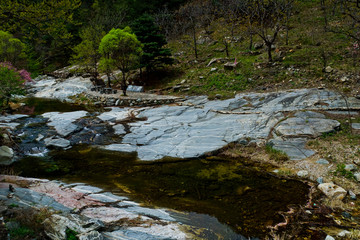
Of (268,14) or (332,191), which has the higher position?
(268,14)

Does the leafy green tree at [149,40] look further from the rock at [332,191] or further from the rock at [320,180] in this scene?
the rock at [332,191]

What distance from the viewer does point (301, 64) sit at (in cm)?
1688

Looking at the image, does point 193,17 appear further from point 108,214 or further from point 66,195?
point 108,214

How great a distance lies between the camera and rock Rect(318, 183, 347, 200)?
623 centimetres

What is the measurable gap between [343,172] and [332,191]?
120 cm

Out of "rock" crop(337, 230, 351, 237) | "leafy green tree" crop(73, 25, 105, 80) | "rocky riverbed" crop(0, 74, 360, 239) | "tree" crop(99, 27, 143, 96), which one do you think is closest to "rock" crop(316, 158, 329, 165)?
"rocky riverbed" crop(0, 74, 360, 239)

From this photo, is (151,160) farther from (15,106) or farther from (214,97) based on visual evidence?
(15,106)

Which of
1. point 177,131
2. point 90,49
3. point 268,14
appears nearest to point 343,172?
point 177,131

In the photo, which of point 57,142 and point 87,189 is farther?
point 57,142

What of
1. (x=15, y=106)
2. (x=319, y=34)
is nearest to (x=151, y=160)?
(x=15, y=106)

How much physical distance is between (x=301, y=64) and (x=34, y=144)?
1806 centimetres

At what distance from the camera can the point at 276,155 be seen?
28.9ft

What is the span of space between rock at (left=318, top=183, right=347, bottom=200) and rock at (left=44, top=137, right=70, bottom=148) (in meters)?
11.0

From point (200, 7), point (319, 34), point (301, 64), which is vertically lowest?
point (301, 64)
